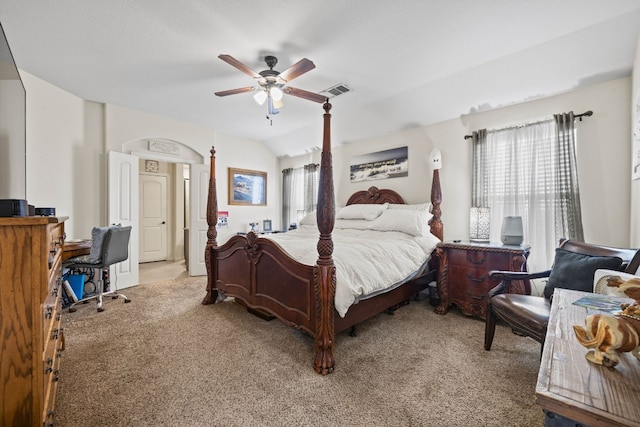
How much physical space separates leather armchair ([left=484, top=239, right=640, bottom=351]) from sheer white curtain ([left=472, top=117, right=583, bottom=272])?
2.03 feet

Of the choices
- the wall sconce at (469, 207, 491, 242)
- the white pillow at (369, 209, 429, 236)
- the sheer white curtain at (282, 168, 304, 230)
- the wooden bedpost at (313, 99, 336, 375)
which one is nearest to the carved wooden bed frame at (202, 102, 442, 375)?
the wooden bedpost at (313, 99, 336, 375)

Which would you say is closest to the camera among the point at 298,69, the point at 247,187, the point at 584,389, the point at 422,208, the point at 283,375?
the point at 584,389

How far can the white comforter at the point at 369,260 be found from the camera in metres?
2.02

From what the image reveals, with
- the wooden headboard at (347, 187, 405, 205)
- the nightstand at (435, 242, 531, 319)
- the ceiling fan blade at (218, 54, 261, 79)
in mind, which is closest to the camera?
the ceiling fan blade at (218, 54, 261, 79)

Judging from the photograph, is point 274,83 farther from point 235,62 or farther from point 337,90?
point 337,90

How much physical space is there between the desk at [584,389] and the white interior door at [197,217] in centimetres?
484

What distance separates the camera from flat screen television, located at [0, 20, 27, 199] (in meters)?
1.91

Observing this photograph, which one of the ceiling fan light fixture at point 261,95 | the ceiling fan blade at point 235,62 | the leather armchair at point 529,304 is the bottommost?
the leather armchair at point 529,304

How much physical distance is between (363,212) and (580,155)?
236 cm

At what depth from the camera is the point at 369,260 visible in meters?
2.36

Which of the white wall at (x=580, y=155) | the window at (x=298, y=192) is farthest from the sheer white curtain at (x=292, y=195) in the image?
the white wall at (x=580, y=155)

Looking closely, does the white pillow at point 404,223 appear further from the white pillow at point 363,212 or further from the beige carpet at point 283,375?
the beige carpet at point 283,375

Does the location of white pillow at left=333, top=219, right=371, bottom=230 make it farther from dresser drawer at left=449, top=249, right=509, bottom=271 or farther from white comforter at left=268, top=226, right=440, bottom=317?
dresser drawer at left=449, top=249, right=509, bottom=271

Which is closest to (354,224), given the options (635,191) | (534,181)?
(534,181)
